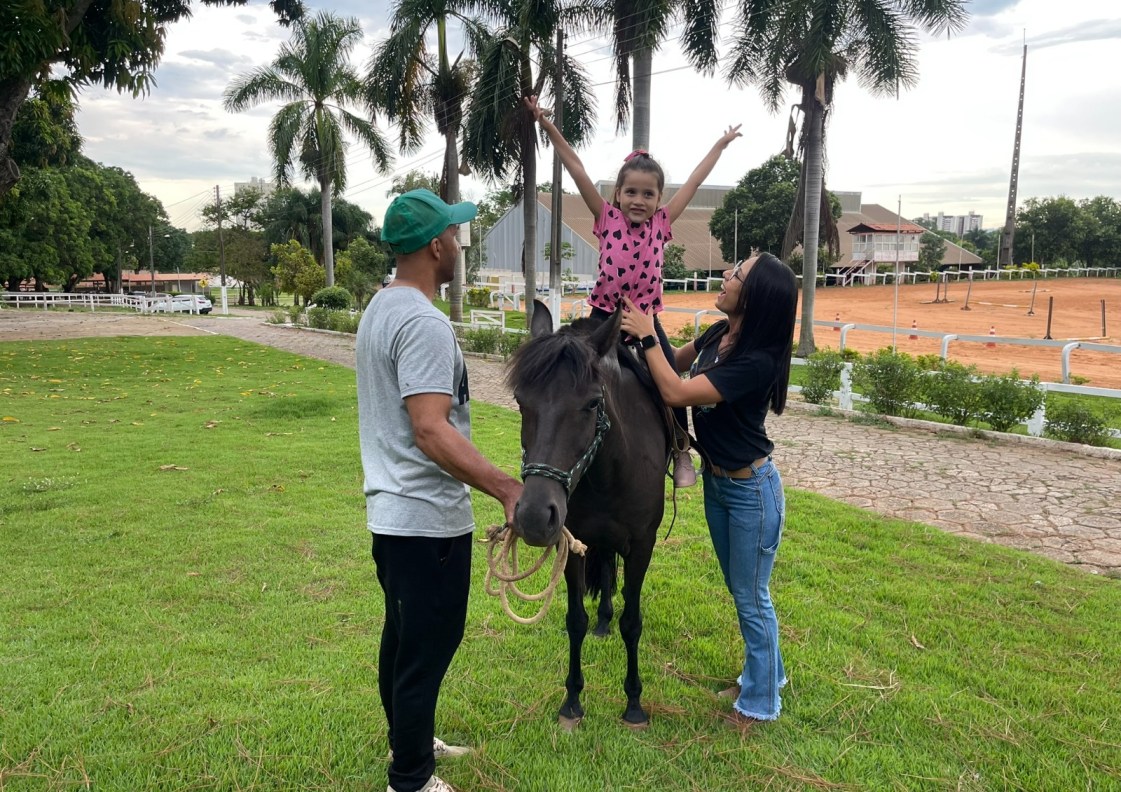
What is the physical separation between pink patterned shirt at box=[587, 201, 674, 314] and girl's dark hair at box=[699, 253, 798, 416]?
32.6 inches

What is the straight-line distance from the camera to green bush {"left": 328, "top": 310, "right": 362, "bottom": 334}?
1008 inches

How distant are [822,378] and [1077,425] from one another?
143 inches

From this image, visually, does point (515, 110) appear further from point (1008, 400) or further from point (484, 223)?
point (484, 223)

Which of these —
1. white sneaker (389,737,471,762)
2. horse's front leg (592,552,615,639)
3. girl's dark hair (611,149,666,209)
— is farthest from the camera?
horse's front leg (592,552,615,639)

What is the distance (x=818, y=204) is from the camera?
16547mm

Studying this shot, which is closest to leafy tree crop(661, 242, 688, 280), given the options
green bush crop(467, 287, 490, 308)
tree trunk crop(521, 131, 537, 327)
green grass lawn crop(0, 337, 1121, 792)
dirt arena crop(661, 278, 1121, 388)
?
dirt arena crop(661, 278, 1121, 388)

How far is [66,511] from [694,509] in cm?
552

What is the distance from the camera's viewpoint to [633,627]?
3.32 m

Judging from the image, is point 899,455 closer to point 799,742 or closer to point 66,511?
point 799,742

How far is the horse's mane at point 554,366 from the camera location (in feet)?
7.86

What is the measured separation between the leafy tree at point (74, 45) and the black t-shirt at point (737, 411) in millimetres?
13544

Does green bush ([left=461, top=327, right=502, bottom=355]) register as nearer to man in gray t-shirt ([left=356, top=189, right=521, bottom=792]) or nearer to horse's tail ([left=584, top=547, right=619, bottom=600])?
horse's tail ([left=584, top=547, right=619, bottom=600])

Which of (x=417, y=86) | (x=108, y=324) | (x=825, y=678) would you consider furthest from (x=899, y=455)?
(x=108, y=324)

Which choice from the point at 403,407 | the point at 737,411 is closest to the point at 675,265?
the point at 737,411
